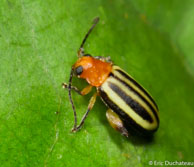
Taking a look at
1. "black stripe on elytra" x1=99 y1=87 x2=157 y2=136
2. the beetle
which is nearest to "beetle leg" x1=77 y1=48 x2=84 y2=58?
the beetle

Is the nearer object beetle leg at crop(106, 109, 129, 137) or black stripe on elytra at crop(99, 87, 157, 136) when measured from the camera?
beetle leg at crop(106, 109, 129, 137)

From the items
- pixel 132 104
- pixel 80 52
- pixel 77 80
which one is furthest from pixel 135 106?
pixel 80 52

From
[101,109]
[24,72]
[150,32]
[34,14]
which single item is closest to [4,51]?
[24,72]

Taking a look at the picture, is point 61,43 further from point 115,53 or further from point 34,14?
point 115,53

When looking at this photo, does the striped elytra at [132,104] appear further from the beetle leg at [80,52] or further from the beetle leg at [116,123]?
the beetle leg at [80,52]

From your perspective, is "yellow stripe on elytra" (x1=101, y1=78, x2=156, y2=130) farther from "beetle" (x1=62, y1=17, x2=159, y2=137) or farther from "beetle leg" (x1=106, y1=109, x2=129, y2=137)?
"beetle leg" (x1=106, y1=109, x2=129, y2=137)

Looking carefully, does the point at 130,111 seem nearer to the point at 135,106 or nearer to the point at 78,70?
the point at 135,106
